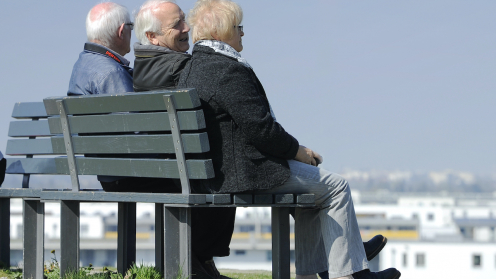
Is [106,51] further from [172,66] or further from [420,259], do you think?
[420,259]

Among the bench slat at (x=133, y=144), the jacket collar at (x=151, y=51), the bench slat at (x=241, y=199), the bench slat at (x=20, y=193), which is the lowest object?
the bench slat at (x=241, y=199)

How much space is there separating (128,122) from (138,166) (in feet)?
0.72

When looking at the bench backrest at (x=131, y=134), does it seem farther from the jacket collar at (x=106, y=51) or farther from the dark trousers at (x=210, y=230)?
the jacket collar at (x=106, y=51)

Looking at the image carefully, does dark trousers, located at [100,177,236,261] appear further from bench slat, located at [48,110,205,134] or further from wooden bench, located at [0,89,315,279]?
bench slat, located at [48,110,205,134]

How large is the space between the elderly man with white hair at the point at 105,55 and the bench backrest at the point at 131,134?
368mm

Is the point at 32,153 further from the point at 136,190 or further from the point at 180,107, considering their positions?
the point at 180,107

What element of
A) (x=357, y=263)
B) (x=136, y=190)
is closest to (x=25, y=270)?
(x=136, y=190)

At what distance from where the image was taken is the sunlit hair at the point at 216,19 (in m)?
3.71

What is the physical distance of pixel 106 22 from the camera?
14.9ft

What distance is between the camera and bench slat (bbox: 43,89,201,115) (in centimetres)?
331

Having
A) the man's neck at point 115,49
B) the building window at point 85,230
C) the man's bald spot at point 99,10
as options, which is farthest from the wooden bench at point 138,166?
the building window at point 85,230

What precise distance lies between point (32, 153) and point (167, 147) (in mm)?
1501

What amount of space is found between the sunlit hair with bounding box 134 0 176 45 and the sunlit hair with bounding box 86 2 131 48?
0.38 metres

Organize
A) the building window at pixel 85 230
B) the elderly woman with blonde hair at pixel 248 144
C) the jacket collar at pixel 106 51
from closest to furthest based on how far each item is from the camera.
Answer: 1. the elderly woman with blonde hair at pixel 248 144
2. the jacket collar at pixel 106 51
3. the building window at pixel 85 230
